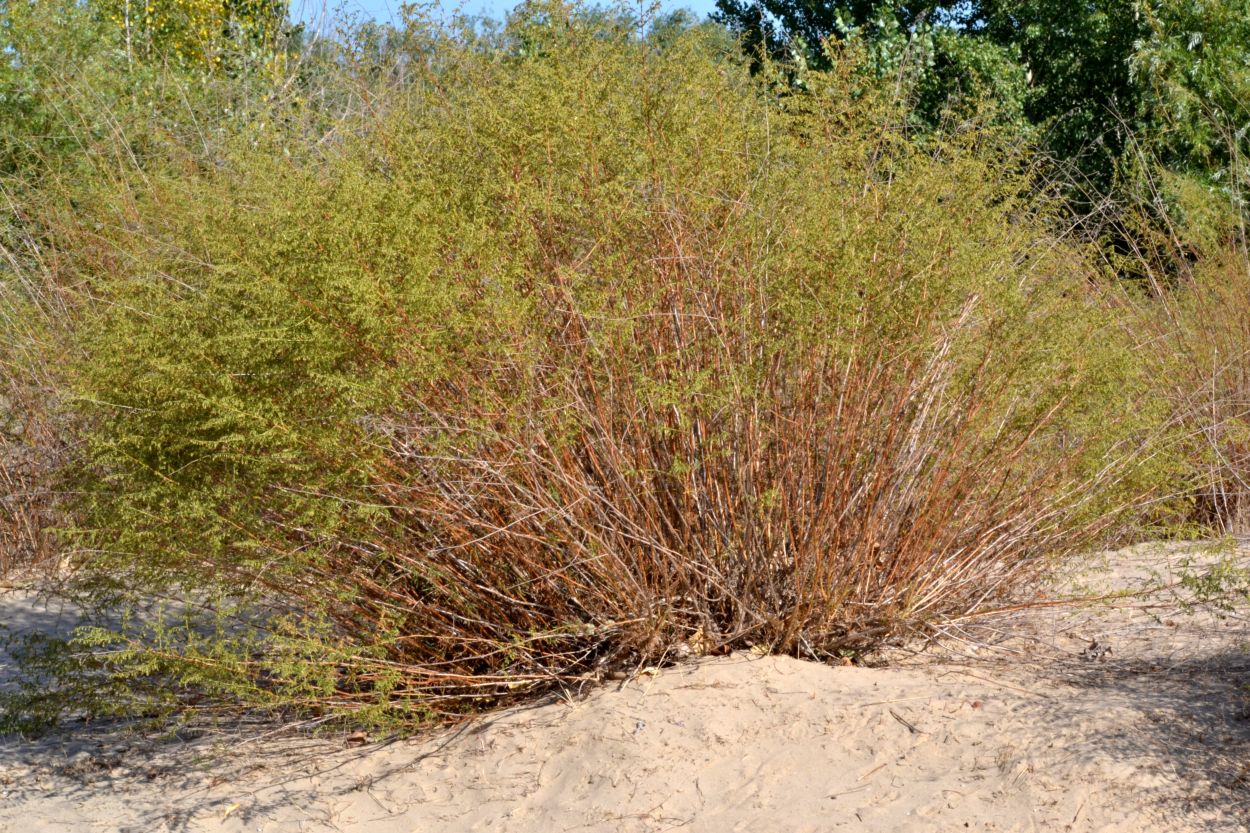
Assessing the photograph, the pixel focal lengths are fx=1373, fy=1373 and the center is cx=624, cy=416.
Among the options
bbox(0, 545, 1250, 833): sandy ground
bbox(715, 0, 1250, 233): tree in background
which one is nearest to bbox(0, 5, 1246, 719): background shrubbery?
bbox(0, 545, 1250, 833): sandy ground

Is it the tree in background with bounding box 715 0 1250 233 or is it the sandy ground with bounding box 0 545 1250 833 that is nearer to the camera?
the sandy ground with bounding box 0 545 1250 833

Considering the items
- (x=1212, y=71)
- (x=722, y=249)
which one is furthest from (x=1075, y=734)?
(x=1212, y=71)

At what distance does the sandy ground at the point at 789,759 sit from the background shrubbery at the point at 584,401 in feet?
0.66

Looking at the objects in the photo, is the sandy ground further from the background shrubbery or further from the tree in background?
the tree in background

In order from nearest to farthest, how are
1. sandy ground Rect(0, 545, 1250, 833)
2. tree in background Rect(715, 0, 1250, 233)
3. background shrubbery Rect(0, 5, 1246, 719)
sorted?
sandy ground Rect(0, 545, 1250, 833) → background shrubbery Rect(0, 5, 1246, 719) → tree in background Rect(715, 0, 1250, 233)

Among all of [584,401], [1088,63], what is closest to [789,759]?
[584,401]

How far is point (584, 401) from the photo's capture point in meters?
4.24

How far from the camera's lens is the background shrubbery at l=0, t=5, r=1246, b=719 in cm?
→ 407

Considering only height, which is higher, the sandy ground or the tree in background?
the tree in background

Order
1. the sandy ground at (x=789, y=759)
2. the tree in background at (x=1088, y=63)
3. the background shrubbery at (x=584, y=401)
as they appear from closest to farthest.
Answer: the sandy ground at (x=789, y=759) → the background shrubbery at (x=584, y=401) → the tree in background at (x=1088, y=63)

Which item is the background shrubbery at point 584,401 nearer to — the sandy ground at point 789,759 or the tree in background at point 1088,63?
the sandy ground at point 789,759

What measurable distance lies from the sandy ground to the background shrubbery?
0.20 meters

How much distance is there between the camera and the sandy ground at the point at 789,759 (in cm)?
358

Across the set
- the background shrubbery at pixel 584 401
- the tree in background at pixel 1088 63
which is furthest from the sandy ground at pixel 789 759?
the tree in background at pixel 1088 63
